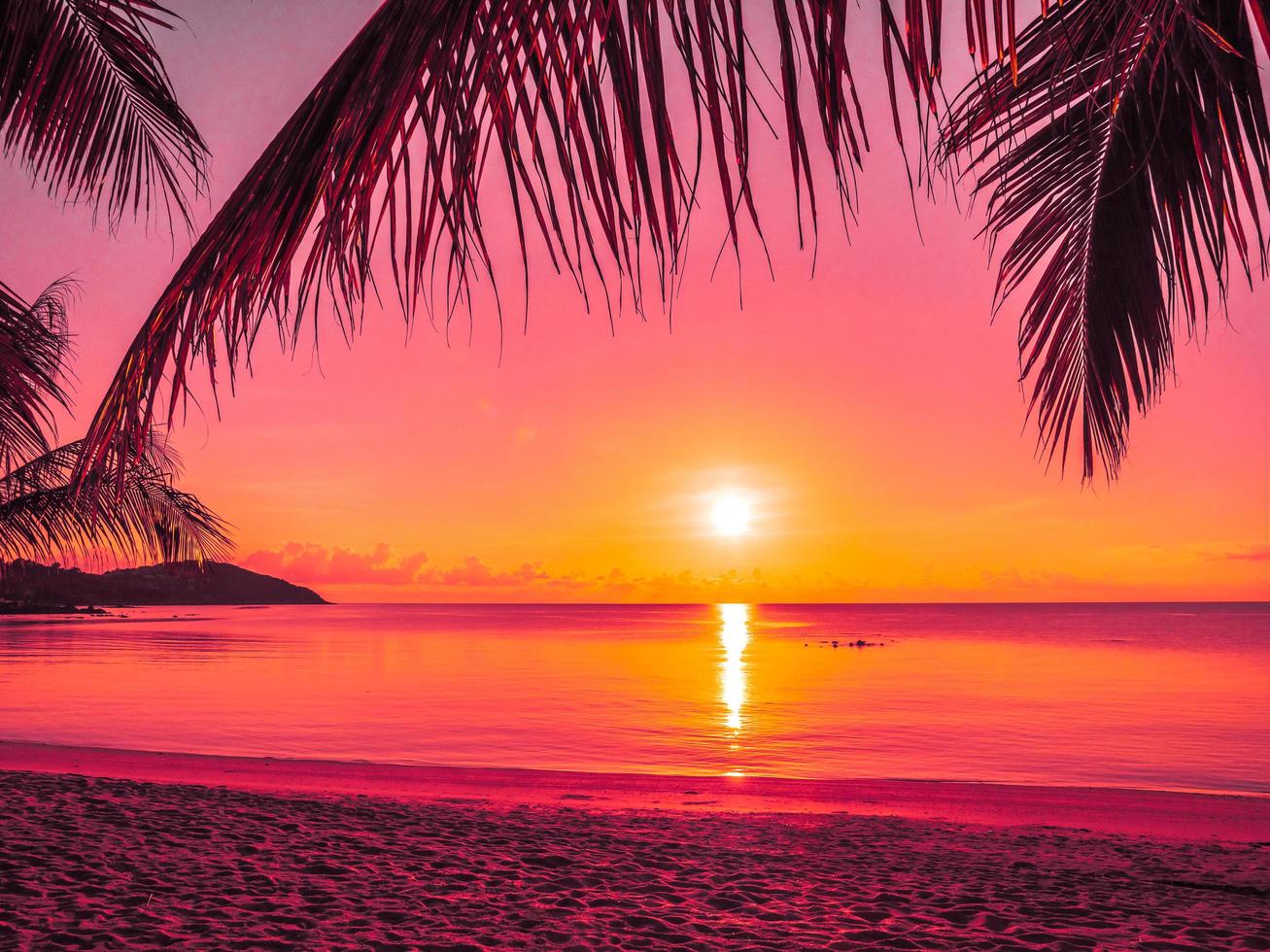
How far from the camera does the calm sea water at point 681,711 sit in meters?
14.9

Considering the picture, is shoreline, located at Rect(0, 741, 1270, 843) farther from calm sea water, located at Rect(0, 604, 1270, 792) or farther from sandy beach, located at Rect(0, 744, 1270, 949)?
calm sea water, located at Rect(0, 604, 1270, 792)

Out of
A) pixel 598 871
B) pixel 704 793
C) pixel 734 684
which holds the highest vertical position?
pixel 598 871

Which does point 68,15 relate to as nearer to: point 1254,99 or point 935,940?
point 1254,99

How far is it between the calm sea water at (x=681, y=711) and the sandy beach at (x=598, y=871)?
5.23 meters

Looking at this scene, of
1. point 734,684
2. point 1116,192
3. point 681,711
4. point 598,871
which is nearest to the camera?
point 1116,192

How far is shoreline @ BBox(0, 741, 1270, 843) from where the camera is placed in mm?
9016

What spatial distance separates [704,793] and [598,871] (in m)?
4.53

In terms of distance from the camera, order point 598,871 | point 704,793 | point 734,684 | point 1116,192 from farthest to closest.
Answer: point 734,684
point 704,793
point 598,871
point 1116,192

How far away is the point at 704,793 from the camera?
10219mm

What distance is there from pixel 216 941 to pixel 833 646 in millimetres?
48247

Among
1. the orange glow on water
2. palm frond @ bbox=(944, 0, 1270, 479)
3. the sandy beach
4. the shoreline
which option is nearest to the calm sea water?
the orange glow on water

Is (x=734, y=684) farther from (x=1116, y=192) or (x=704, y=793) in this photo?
(x=1116, y=192)

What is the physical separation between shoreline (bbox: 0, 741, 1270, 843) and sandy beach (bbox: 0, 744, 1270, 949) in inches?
3.7

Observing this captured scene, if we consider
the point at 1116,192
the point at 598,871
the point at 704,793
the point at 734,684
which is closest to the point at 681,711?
the point at 734,684
